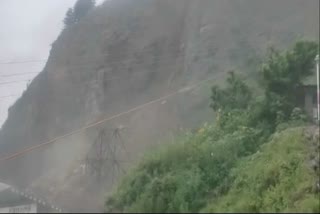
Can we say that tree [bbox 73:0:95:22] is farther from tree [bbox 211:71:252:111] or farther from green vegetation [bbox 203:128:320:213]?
green vegetation [bbox 203:128:320:213]

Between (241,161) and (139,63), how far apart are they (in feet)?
70.8

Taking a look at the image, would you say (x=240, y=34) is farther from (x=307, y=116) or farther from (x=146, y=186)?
(x=146, y=186)

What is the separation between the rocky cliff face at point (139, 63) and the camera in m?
18.9

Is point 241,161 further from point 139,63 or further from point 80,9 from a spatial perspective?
point 80,9

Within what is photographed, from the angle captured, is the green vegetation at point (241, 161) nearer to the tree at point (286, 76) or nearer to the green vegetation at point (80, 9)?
the tree at point (286, 76)

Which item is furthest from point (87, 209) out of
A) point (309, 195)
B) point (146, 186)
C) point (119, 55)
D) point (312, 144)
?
point (119, 55)

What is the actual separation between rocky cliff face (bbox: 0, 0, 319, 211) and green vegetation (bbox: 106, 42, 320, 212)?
1652 millimetres

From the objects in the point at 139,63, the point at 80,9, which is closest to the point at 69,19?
the point at 80,9

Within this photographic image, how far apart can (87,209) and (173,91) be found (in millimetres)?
19884

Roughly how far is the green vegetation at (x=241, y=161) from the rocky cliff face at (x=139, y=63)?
165 centimetres

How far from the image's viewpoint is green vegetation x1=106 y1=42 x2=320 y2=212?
4508mm

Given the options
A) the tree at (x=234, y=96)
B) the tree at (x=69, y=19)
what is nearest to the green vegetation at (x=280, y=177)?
the tree at (x=234, y=96)

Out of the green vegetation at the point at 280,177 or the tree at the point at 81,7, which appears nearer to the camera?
the green vegetation at the point at 280,177

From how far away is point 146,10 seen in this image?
112 ft
